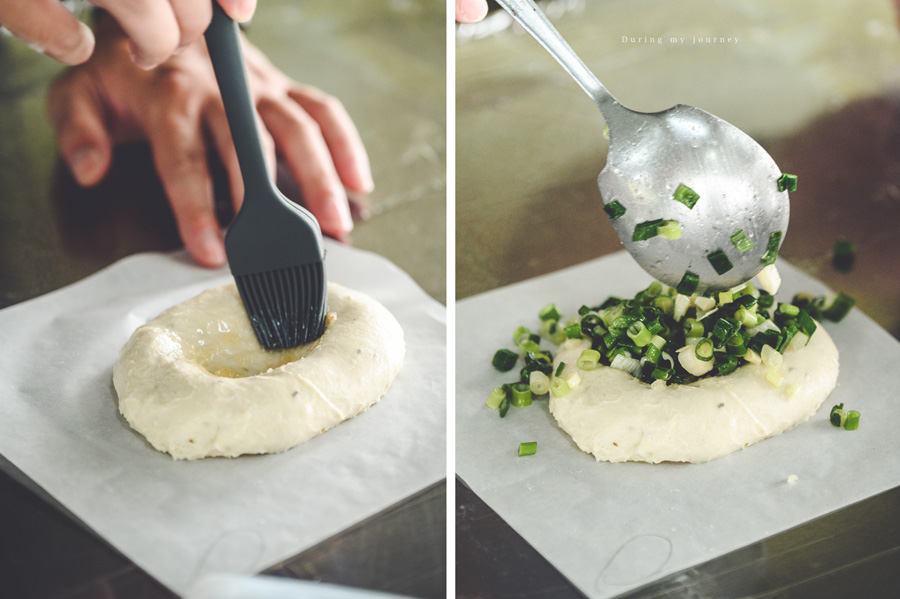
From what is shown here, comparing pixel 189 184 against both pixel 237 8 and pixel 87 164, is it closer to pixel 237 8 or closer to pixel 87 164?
pixel 87 164

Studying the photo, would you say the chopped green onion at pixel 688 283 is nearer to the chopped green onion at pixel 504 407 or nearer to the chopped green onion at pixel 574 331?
the chopped green onion at pixel 574 331

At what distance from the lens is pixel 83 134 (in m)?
1.99

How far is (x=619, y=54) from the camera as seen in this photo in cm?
256

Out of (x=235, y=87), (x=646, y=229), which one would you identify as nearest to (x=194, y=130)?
(x=235, y=87)

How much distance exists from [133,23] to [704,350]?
3.53 ft

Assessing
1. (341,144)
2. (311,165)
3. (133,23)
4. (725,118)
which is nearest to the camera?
(133,23)

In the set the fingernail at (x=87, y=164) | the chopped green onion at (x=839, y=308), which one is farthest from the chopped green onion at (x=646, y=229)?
the fingernail at (x=87, y=164)

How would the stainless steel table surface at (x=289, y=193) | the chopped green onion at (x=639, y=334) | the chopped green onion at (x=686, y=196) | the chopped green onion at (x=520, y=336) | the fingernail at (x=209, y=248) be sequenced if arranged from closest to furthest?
the stainless steel table surface at (x=289, y=193), the chopped green onion at (x=686, y=196), the chopped green onion at (x=639, y=334), the chopped green onion at (x=520, y=336), the fingernail at (x=209, y=248)

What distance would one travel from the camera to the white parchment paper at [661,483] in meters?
1.19

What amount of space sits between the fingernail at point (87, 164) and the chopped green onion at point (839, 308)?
5.47 ft

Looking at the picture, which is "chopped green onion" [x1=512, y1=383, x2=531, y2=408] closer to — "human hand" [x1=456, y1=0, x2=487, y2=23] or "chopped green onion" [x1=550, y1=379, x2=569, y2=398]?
"chopped green onion" [x1=550, y1=379, x2=569, y2=398]

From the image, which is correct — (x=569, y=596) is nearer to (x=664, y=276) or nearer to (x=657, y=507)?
(x=657, y=507)

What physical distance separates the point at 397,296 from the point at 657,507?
706 mm

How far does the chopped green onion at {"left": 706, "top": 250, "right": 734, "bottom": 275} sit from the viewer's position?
1.31m
